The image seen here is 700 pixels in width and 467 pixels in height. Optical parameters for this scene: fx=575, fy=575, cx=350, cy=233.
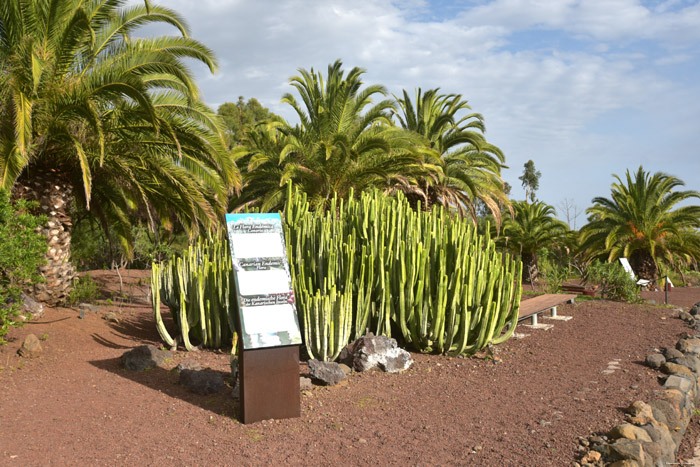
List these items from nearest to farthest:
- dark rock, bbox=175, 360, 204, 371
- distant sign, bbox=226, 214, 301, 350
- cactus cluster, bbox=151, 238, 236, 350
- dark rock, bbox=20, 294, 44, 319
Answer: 1. distant sign, bbox=226, 214, 301, 350
2. dark rock, bbox=175, 360, 204, 371
3. cactus cluster, bbox=151, 238, 236, 350
4. dark rock, bbox=20, 294, 44, 319

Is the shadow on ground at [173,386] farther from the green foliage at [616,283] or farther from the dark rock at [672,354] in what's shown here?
the green foliage at [616,283]

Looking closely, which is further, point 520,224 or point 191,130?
point 520,224

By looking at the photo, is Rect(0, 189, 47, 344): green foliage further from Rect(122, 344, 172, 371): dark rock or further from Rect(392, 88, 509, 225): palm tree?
Rect(392, 88, 509, 225): palm tree

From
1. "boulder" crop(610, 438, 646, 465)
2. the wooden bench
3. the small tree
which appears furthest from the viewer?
the small tree

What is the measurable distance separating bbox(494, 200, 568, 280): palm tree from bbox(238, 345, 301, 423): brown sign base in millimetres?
18673

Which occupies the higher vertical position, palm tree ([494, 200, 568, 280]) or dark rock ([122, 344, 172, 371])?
palm tree ([494, 200, 568, 280])

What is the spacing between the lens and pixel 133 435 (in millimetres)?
4422

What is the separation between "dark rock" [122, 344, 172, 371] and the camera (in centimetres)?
631

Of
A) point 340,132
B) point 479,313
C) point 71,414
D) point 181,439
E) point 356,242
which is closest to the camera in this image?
point 181,439

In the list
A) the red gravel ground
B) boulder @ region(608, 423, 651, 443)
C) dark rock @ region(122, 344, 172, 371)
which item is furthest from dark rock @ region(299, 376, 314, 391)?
boulder @ region(608, 423, 651, 443)

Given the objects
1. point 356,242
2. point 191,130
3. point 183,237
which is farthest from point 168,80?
point 183,237

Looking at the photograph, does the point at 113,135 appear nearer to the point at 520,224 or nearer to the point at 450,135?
the point at 450,135

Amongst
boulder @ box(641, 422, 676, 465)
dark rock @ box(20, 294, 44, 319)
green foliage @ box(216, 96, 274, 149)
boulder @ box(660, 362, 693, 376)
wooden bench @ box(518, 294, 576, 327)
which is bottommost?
boulder @ box(641, 422, 676, 465)

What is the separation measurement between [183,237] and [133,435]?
1533 cm
